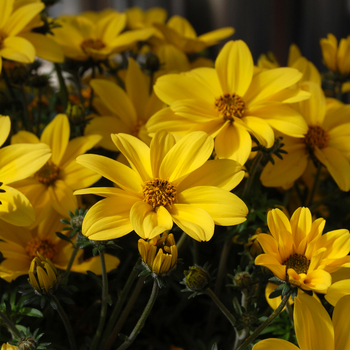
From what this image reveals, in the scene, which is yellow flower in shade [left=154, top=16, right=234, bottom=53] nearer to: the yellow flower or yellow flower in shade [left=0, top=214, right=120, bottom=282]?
the yellow flower

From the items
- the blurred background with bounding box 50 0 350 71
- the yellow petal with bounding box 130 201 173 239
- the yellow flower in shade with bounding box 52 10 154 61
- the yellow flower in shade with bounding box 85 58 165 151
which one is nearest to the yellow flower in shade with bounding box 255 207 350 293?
the yellow petal with bounding box 130 201 173 239

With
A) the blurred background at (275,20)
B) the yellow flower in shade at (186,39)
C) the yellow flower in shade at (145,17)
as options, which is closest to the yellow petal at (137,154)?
the yellow flower in shade at (186,39)

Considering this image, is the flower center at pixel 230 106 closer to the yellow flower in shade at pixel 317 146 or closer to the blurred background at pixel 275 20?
the yellow flower in shade at pixel 317 146

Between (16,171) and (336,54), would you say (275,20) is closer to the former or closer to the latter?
(336,54)

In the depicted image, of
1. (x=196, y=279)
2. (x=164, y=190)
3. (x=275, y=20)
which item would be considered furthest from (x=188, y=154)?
(x=275, y=20)

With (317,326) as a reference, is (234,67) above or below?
above

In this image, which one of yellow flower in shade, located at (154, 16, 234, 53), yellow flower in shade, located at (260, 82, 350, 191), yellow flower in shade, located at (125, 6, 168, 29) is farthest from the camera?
yellow flower in shade, located at (125, 6, 168, 29)
